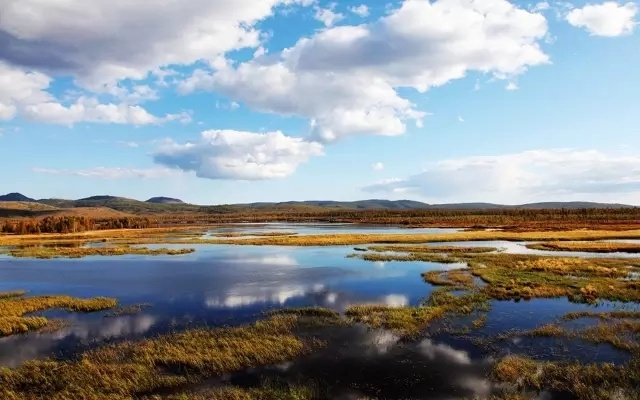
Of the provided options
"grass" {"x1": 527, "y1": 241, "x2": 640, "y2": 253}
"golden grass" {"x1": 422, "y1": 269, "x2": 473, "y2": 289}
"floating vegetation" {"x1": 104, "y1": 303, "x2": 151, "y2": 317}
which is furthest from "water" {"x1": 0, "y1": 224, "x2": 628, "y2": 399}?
"grass" {"x1": 527, "y1": 241, "x2": 640, "y2": 253}

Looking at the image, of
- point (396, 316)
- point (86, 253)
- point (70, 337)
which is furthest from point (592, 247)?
point (86, 253)

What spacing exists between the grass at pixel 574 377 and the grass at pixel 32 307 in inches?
1099

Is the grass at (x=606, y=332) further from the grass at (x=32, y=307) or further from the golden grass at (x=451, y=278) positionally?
the grass at (x=32, y=307)

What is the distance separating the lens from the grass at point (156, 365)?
60.4 feet

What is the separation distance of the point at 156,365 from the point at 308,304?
14.5 metres

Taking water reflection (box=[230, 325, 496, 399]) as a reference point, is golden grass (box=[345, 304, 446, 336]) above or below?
above

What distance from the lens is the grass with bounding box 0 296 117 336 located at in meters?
28.3

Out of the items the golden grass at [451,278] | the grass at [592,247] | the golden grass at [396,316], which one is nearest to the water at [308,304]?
the golden grass at [451,278]

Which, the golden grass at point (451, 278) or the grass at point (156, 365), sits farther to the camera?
the golden grass at point (451, 278)

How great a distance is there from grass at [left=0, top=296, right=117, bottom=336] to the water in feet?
4.53

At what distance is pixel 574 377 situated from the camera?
18.8m

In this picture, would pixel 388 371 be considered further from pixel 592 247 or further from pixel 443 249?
pixel 592 247

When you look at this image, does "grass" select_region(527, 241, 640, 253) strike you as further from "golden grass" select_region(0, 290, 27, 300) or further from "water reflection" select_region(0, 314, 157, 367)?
"golden grass" select_region(0, 290, 27, 300)

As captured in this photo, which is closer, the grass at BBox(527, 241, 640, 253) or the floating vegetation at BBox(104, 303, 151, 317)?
the floating vegetation at BBox(104, 303, 151, 317)
